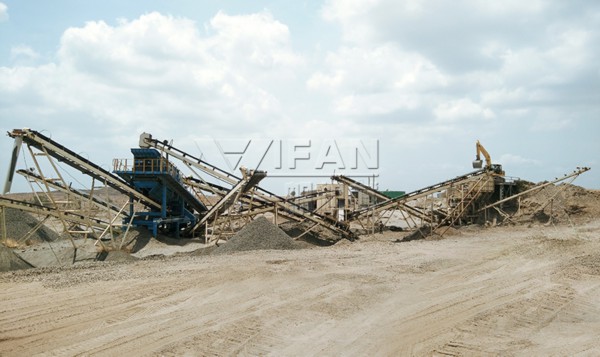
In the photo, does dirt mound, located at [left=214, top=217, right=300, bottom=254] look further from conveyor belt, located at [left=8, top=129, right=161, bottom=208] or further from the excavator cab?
the excavator cab

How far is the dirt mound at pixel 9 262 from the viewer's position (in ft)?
41.0

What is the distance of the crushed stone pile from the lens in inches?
938

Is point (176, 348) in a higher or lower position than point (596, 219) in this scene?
lower

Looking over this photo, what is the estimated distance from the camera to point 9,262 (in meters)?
12.7

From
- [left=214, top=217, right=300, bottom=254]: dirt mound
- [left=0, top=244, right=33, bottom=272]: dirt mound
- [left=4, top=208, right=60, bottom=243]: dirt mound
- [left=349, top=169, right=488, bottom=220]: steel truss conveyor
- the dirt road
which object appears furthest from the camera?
[left=349, top=169, right=488, bottom=220]: steel truss conveyor

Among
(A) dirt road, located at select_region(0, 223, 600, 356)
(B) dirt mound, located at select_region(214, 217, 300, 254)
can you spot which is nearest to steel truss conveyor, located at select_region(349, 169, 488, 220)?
(B) dirt mound, located at select_region(214, 217, 300, 254)

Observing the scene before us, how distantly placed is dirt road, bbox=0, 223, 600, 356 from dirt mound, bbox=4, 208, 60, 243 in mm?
8283

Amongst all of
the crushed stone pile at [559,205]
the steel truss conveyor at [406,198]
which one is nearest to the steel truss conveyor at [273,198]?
the steel truss conveyor at [406,198]

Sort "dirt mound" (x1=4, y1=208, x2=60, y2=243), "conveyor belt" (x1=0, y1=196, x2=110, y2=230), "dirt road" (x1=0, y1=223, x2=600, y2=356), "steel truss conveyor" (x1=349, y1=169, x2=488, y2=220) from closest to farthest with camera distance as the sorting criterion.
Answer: "dirt road" (x1=0, y1=223, x2=600, y2=356) → "conveyor belt" (x1=0, y1=196, x2=110, y2=230) → "dirt mound" (x1=4, y1=208, x2=60, y2=243) → "steel truss conveyor" (x1=349, y1=169, x2=488, y2=220)

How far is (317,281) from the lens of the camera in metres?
10.8

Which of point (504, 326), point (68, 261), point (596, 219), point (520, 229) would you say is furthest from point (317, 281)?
point (596, 219)

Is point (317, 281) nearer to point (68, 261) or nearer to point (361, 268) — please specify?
point (361, 268)

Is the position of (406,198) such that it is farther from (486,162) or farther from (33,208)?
(33,208)

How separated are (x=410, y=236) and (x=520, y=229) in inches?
219
